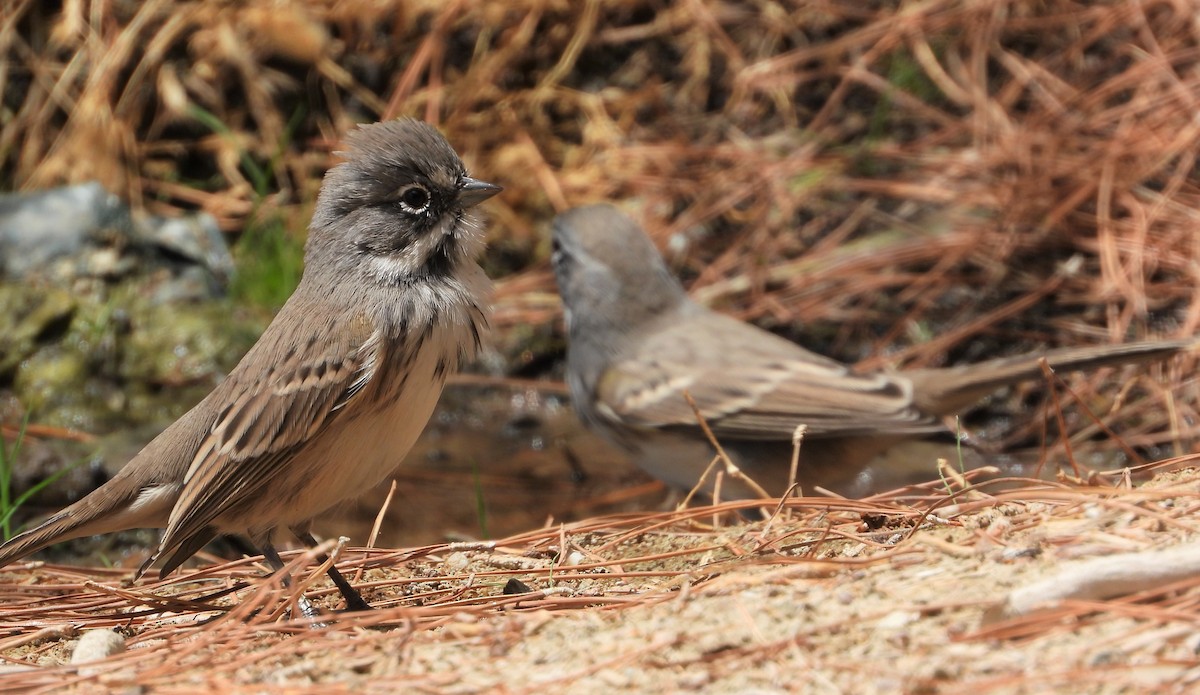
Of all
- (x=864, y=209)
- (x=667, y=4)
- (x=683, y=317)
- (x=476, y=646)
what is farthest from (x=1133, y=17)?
(x=476, y=646)

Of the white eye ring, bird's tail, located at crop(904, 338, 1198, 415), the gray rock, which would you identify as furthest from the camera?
the gray rock

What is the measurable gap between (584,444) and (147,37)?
4161 mm

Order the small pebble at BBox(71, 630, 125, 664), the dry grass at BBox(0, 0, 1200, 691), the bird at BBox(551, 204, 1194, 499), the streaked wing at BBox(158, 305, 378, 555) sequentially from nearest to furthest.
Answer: the small pebble at BBox(71, 630, 125, 664) < the streaked wing at BBox(158, 305, 378, 555) < the bird at BBox(551, 204, 1194, 499) < the dry grass at BBox(0, 0, 1200, 691)

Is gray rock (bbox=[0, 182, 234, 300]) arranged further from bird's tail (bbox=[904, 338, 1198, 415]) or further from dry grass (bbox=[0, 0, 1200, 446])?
bird's tail (bbox=[904, 338, 1198, 415])

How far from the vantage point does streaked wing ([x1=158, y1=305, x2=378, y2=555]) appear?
3971 millimetres

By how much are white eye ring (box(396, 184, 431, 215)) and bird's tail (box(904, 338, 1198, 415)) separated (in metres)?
2.40

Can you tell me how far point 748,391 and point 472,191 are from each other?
1.96 metres

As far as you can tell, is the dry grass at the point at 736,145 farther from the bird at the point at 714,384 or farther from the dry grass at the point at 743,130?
the bird at the point at 714,384

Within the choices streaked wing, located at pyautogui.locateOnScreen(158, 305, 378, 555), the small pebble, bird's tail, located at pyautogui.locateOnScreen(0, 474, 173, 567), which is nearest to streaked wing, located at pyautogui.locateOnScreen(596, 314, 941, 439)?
streaked wing, located at pyautogui.locateOnScreen(158, 305, 378, 555)

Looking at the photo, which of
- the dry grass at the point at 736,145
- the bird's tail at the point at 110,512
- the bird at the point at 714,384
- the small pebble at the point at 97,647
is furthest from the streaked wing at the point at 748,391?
the small pebble at the point at 97,647

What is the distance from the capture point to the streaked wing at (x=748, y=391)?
5621 mm

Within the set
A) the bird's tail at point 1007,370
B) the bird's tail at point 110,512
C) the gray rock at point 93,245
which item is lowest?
the bird's tail at point 1007,370

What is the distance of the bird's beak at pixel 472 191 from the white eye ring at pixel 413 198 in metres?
0.11

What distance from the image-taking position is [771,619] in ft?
10.0
